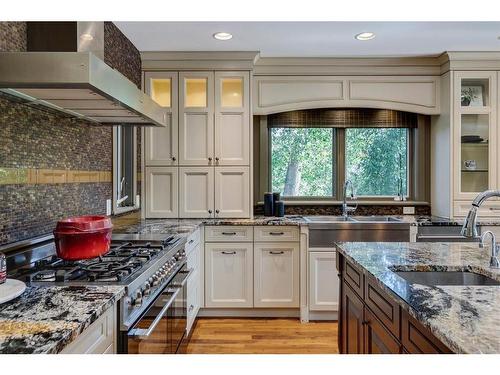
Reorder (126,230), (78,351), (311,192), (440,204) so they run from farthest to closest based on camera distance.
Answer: (311,192) → (440,204) → (126,230) → (78,351)

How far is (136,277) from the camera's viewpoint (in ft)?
5.30

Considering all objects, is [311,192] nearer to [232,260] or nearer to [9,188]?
[232,260]

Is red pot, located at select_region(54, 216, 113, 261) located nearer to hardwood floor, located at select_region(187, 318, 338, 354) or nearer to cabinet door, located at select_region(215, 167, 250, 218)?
hardwood floor, located at select_region(187, 318, 338, 354)

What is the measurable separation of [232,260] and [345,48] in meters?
2.18

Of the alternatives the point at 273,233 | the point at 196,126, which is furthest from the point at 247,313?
the point at 196,126

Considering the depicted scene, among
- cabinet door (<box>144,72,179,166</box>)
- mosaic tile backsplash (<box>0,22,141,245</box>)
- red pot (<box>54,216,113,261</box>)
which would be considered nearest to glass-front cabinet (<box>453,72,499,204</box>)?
cabinet door (<box>144,72,179,166</box>)

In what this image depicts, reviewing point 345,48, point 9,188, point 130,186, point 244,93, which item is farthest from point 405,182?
point 9,188

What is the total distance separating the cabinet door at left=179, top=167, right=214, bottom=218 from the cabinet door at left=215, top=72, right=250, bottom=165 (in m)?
0.20

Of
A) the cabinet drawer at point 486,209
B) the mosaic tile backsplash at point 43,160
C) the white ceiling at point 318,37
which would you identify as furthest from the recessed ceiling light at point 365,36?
the mosaic tile backsplash at point 43,160

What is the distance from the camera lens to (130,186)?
11.3 ft

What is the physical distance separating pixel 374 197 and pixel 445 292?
287cm

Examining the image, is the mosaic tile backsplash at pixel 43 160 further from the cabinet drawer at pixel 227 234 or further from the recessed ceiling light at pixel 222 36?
the cabinet drawer at pixel 227 234

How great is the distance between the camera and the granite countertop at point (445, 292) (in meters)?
0.99

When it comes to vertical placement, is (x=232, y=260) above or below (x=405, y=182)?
below
